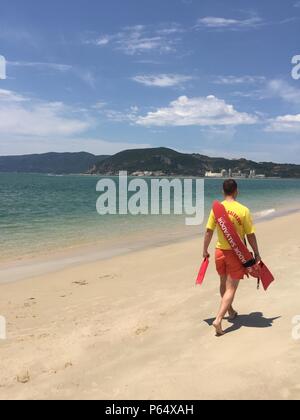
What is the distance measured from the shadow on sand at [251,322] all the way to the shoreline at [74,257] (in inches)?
252

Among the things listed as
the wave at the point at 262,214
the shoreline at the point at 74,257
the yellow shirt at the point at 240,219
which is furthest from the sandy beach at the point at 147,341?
the wave at the point at 262,214

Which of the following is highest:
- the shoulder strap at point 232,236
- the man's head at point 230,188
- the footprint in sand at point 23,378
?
the man's head at point 230,188

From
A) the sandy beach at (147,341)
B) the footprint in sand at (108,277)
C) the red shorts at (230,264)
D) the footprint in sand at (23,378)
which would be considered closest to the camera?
the sandy beach at (147,341)

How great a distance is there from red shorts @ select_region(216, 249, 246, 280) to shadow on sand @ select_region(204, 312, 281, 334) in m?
0.70

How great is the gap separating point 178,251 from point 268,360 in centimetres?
978

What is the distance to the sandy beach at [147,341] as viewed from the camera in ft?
14.1

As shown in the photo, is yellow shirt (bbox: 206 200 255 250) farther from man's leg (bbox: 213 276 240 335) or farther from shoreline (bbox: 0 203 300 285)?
shoreline (bbox: 0 203 300 285)

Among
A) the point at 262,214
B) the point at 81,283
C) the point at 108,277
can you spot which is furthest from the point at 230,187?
the point at 262,214

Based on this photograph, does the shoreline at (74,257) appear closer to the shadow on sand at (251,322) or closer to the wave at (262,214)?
the shadow on sand at (251,322)

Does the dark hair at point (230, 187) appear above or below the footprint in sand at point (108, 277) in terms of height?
above

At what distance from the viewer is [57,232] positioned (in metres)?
20.6

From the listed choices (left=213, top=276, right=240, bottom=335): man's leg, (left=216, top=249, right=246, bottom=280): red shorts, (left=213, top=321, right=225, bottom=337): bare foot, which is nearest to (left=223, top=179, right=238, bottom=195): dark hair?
(left=216, top=249, right=246, bottom=280): red shorts

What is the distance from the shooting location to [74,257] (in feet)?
46.7
